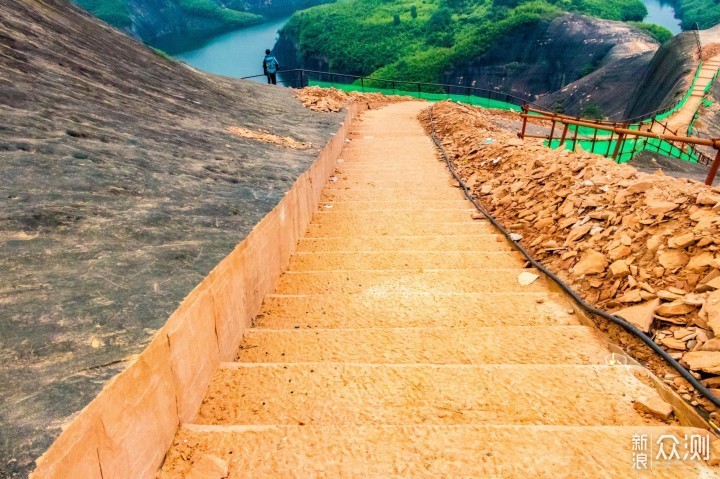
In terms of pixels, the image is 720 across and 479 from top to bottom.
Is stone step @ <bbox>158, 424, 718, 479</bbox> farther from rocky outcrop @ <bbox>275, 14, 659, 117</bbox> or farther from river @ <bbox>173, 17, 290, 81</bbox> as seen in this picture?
river @ <bbox>173, 17, 290, 81</bbox>

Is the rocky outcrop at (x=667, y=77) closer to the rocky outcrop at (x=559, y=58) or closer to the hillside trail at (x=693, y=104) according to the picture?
the hillside trail at (x=693, y=104)

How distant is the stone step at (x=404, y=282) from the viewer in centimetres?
346

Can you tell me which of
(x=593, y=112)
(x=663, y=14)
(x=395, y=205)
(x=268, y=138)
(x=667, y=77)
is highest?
(x=663, y=14)

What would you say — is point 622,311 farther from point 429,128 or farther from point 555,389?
point 429,128

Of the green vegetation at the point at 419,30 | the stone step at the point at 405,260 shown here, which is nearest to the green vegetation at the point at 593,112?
the green vegetation at the point at 419,30

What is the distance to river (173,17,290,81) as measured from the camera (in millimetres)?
68562

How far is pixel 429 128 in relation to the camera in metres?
12.5

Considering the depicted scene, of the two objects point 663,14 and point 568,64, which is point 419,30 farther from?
point 663,14

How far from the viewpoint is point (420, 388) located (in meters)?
2.13

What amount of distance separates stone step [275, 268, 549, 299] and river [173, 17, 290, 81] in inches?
2498

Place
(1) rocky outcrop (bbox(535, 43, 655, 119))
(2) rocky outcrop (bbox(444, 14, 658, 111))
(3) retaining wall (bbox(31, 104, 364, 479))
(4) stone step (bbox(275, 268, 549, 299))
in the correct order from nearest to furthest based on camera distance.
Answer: (3) retaining wall (bbox(31, 104, 364, 479)), (4) stone step (bbox(275, 268, 549, 299)), (1) rocky outcrop (bbox(535, 43, 655, 119)), (2) rocky outcrop (bbox(444, 14, 658, 111))

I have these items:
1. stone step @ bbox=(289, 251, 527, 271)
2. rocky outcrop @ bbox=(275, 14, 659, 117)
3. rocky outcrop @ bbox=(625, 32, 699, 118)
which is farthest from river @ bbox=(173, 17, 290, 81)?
stone step @ bbox=(289, 251, 527, 271)

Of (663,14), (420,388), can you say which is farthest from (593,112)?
(663,14)

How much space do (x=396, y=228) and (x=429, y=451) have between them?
3482mm
